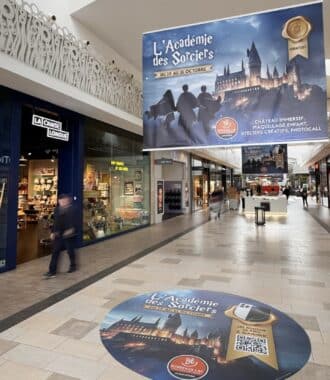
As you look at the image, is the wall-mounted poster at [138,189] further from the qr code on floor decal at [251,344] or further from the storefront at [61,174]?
the qr code on floor decal at [251,344]

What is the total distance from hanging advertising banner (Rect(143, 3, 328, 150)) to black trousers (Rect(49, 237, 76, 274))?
2.56 metres

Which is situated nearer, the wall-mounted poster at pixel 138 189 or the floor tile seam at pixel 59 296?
the floor tile seam at pixel 59 296

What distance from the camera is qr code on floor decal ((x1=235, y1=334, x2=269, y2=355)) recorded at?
294 centimetres

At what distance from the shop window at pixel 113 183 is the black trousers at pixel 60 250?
2.88m

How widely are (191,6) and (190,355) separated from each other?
8237 mm

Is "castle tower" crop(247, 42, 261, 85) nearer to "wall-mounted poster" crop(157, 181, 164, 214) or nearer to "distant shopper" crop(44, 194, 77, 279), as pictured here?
"distant shopper" crop(44, 194, 77, 279)

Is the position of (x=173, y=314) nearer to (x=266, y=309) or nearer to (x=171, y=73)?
(x=266, y=309)

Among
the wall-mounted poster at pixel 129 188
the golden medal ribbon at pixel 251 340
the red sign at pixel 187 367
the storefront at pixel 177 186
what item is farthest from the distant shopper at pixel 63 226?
the storefront at pixel 177 186

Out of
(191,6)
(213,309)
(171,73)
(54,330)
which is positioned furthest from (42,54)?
(213,309)

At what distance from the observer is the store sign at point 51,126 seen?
21.2ft

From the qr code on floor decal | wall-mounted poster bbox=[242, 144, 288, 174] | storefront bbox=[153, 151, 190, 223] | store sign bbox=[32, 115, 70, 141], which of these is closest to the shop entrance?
store sign bbox=[32, 115, 70, 141]

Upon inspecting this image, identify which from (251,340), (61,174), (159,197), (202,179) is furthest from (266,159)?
(251,340)

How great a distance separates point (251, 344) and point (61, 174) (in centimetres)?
683

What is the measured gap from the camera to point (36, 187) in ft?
44.4
